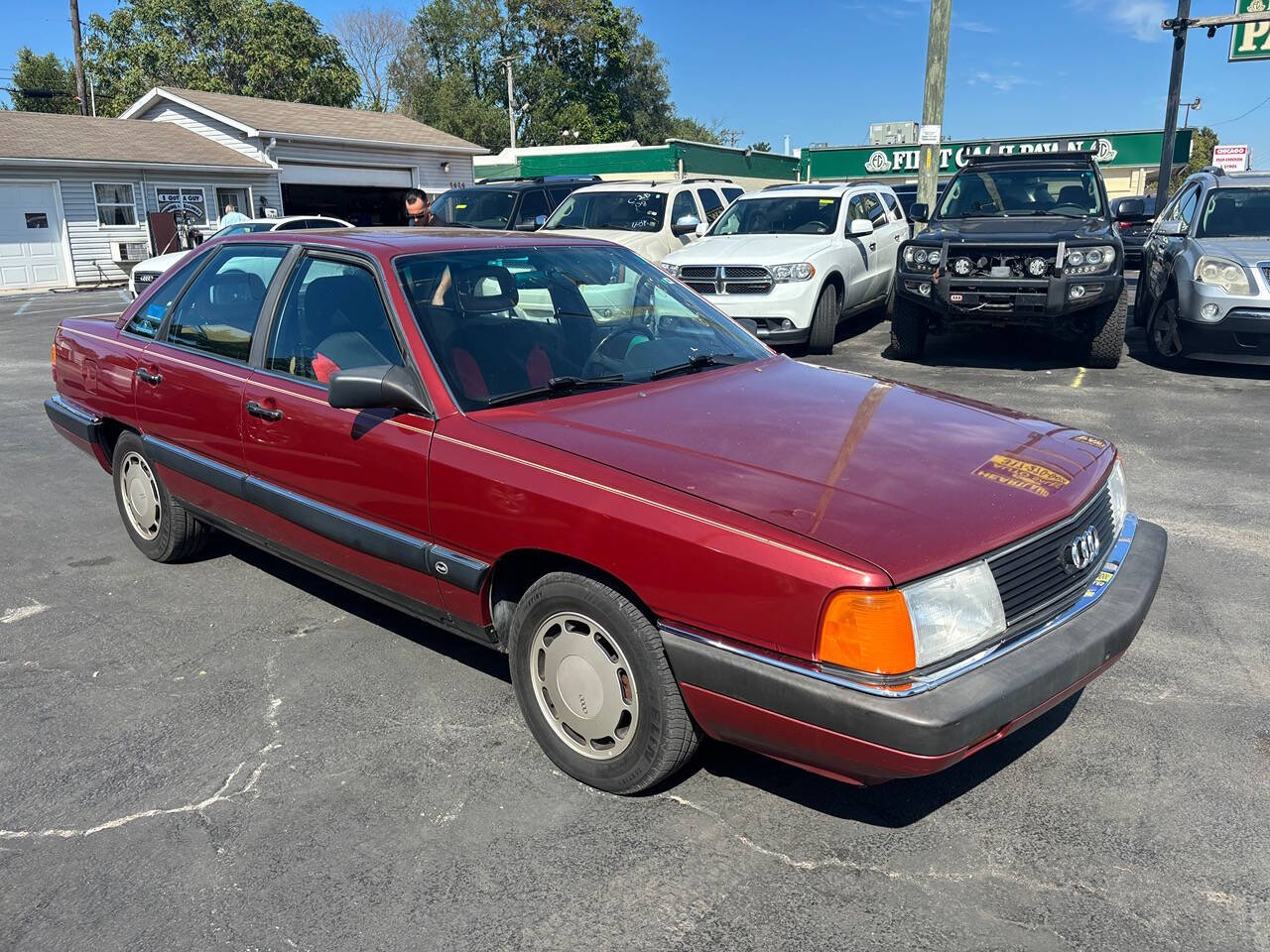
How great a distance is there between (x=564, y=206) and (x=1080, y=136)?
34129 mm

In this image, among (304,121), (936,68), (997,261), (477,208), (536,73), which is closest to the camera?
(997,261)

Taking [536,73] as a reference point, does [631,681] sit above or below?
below

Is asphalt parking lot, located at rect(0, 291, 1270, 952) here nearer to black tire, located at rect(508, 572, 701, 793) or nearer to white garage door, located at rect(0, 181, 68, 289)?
black tire, located at rect(508, 572, 701, 793)

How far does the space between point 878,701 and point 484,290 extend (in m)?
2.14

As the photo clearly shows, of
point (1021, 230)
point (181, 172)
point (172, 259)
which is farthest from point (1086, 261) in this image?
point (181, 172)

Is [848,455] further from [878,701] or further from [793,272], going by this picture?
[793,272]

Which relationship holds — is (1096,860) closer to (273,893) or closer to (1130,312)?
(273,893)

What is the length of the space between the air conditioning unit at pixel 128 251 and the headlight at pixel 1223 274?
25166mm

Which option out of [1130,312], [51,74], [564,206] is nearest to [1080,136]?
[1130,312]

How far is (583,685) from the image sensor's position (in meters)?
2.93

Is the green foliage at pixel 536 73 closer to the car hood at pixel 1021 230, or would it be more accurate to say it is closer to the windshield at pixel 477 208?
the windshield at pixel 477 208

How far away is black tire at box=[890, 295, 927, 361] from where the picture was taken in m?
10.1

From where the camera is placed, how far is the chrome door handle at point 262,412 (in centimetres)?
379

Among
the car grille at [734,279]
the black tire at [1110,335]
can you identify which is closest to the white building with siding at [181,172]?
the car grille at [734,279]
